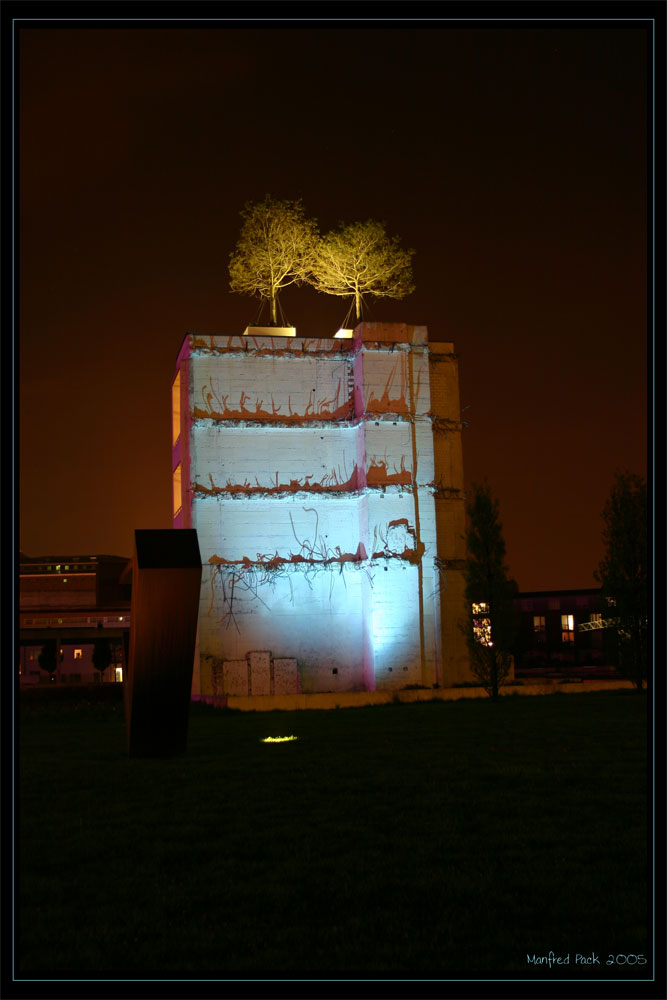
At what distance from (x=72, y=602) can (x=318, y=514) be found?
7562 cm

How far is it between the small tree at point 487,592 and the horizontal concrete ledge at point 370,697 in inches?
44.7

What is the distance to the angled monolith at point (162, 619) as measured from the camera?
14164mm

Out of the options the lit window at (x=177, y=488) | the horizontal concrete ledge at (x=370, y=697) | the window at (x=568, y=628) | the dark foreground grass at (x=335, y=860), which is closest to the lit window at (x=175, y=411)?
the lit window at (x=177, y=488)

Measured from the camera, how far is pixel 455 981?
517cm

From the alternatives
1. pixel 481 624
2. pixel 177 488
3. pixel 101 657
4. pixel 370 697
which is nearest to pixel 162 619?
pixel 370 697

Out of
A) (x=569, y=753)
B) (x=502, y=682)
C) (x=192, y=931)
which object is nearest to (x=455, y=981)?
(x=192, y=931)

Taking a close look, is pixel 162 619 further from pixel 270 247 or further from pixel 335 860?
pixel 270 247

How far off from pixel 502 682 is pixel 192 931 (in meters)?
33.1

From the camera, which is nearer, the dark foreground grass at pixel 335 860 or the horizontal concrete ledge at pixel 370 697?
the dark foreground grass at pixel 335 860

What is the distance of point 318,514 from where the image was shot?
4084 centimetres

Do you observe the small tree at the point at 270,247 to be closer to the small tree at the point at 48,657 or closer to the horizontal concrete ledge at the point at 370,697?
the horizontal concrete ledge at the point at 370,697

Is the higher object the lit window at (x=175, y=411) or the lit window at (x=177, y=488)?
the lit window at (x=175, y=411)

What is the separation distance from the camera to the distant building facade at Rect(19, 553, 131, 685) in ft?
299

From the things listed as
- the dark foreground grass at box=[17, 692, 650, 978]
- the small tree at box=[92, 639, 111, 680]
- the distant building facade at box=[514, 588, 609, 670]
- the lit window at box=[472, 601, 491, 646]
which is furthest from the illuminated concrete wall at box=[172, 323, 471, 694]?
the distant building facade at box=[514, 588, 609, 670]
